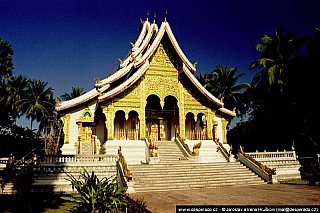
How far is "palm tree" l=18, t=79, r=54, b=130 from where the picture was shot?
40.7 metres

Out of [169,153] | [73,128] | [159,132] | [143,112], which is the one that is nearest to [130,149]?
[169,153]

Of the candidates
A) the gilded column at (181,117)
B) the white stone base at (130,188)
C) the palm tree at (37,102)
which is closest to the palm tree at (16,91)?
the palm tree at (37,102)

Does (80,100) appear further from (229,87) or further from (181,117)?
(229,87)

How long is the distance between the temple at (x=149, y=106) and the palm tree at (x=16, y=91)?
2495cm

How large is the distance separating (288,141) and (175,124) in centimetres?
1110

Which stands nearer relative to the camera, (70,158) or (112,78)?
(70,158)

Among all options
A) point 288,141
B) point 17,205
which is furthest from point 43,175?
point 288,141

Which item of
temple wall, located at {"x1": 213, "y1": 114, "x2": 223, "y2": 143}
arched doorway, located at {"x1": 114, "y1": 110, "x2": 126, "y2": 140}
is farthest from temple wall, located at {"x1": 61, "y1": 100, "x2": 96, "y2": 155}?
temple wall, located at {"x1": 213, "y1": 114, "x2": 223, "y2": 143}

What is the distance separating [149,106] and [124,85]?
378 cm

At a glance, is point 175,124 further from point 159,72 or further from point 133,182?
point 133,182

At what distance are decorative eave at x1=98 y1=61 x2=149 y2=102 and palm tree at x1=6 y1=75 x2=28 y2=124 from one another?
27.8 meters

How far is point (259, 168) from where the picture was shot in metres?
13.9

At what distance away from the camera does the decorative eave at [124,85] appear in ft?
53.6

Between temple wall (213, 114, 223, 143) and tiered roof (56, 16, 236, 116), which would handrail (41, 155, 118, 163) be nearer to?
tiered roof (56, 16, 236, 116)
